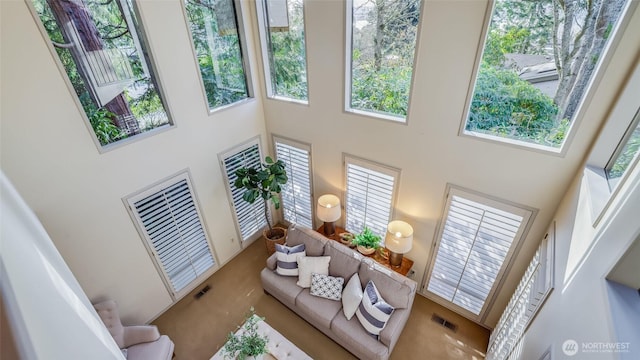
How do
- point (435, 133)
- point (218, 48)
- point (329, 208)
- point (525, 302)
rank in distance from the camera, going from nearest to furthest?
point (525, 302) < point (435, 133) < point (218, 48) < point (329, 208)

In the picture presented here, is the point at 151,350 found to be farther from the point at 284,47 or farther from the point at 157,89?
the point at 284,47

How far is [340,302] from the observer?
3939 millimetres

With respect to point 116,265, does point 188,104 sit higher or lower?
higher

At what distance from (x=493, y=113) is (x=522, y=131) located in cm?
35

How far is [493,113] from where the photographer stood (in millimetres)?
3043

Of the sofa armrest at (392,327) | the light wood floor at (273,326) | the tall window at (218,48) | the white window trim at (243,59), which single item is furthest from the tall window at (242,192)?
the sofa armrest at (392,327)

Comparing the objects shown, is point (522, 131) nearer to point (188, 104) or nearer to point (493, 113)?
point (493, 113)

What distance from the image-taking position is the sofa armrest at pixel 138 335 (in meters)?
3.47

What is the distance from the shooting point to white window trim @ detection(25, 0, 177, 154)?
2600 mm

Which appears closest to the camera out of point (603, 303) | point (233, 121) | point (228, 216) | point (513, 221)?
point (603, 303)

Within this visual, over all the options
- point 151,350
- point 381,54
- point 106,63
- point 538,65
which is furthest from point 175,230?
point 538,65

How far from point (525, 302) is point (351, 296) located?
1.94m

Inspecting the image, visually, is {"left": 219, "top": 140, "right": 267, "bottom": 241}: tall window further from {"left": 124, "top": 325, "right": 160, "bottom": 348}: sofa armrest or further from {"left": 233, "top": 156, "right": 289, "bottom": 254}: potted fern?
{"left": 124, "top": 325, "right": 160, "bottom": 348}: sofa armrest

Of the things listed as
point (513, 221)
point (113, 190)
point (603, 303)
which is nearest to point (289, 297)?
point (113, 190)
